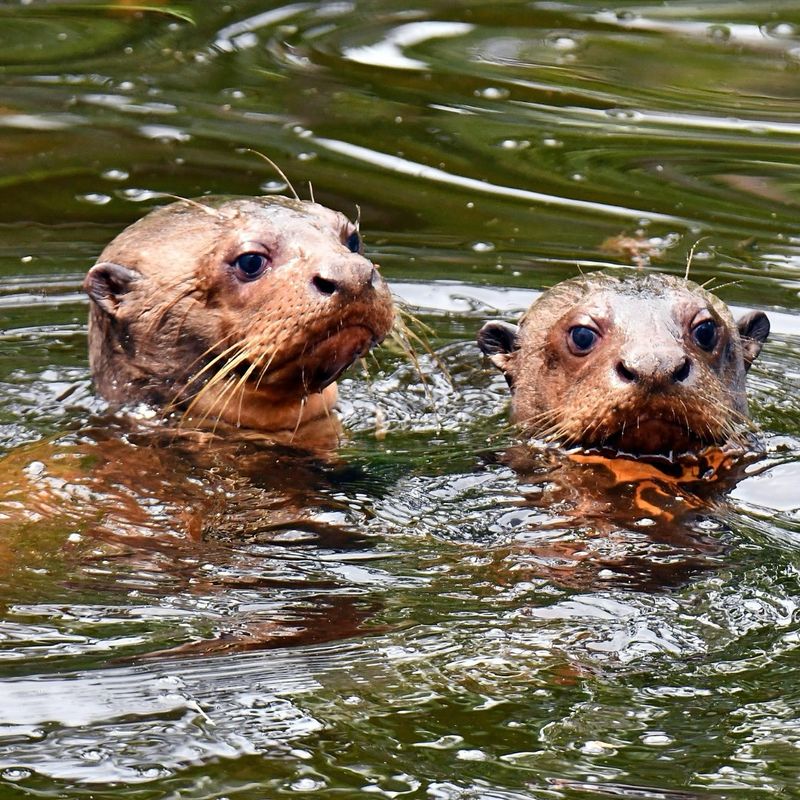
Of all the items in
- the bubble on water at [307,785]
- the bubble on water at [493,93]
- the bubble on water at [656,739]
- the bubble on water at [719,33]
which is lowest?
the bubble on water at [307,785]

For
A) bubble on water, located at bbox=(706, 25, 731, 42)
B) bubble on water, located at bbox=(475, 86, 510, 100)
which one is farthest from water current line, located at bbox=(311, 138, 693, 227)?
bubble on water, located at bbox=(706, 25, 731, 42)

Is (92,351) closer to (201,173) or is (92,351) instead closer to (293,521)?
(293,521)

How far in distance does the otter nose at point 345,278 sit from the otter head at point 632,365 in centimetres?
103

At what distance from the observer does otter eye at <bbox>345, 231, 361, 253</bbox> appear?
24.8 ft

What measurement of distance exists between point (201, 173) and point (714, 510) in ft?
16.6

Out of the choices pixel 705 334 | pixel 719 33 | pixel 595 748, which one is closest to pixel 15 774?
pixel 595 748

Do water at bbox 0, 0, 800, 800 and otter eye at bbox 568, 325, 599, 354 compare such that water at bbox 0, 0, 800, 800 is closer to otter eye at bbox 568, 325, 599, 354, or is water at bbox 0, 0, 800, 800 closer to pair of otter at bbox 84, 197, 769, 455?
pair of otter at bbox 84, 197, 769, 455

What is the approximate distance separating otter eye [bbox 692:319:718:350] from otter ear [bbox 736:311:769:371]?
2.05ft

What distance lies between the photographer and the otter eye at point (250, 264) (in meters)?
7.25

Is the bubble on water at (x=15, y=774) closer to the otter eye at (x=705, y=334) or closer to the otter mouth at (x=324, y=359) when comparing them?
the otter mouth at (x=324, y=359)

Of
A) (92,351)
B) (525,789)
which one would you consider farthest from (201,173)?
(525,789)

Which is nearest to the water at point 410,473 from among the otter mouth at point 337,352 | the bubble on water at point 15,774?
the bubble on water at point 15,774

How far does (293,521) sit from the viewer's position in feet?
21.7

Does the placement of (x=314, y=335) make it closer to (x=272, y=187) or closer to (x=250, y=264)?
(x=250, y=264)
